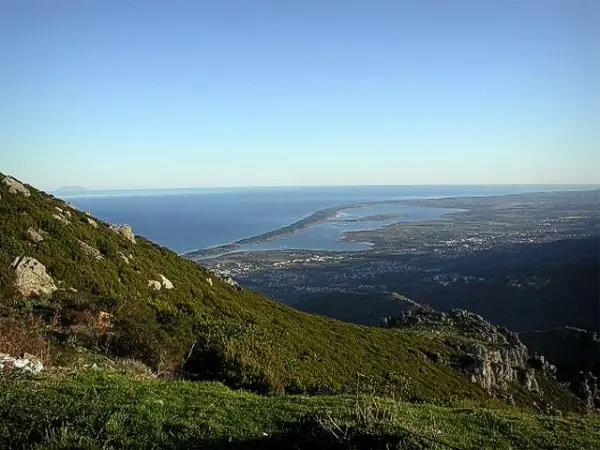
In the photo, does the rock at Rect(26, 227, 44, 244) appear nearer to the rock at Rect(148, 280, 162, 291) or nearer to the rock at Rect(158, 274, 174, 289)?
the rock at Rect(148, 280, 162, 291)

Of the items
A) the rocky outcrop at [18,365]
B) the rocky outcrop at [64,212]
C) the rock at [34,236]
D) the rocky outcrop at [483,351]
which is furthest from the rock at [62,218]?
the rocky outcrop at [483,351]

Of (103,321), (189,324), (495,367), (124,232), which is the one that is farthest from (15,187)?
(495,367)

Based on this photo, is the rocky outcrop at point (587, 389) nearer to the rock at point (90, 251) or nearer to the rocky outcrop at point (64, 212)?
the rock at point (90, 251)

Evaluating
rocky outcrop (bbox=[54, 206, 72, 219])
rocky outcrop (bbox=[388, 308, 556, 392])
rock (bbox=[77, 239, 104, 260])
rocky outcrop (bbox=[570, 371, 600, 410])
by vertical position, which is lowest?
rocky outcrop (bbox=[570, 371, 600, 410])

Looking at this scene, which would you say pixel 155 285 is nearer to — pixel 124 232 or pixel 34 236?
pixel 34 236

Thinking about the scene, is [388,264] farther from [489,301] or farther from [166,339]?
[166,339]

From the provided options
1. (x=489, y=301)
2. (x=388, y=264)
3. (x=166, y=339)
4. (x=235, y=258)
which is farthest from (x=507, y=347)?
(x=235, y=258)

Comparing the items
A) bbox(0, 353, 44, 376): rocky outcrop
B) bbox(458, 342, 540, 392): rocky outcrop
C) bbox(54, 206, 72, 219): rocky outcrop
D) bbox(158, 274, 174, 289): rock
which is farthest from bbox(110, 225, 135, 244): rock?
bbox(458, 342, 540, 392): rocky outcrop
